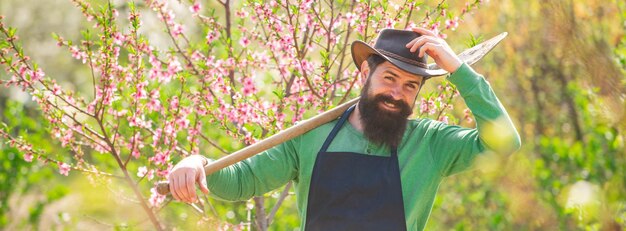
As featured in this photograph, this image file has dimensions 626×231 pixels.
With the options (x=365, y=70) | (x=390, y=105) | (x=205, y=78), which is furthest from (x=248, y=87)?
(x=390, y=105)

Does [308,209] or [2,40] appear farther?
[2,40]

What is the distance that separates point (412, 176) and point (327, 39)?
1.59 meters

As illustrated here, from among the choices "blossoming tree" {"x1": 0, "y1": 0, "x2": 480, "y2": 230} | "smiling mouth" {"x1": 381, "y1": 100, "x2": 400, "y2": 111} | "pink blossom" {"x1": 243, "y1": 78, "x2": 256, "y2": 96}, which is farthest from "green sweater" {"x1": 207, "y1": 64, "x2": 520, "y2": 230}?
"pink blossom" {"x1": 243, "y1": 78, "x2": 256, "y2": 96}

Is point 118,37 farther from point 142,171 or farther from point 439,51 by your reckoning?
point 439,51

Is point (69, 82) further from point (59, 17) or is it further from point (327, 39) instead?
point (327, 39)

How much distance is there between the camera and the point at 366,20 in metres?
4.36

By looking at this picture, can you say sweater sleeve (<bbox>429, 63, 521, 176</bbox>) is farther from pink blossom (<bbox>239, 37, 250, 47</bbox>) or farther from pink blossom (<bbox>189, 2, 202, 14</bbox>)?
pink blossom (<bbox>189, 2, 202, 14</bbox>)

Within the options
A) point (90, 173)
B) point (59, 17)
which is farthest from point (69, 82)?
point (90, 173)

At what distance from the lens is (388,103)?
10.5ft

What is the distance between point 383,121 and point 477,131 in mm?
323

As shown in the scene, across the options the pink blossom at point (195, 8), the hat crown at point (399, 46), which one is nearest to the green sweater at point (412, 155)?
the hat crown at point (399, 46)

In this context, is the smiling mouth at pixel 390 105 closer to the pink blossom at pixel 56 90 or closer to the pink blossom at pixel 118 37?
the pink blossom at pixel 118 37

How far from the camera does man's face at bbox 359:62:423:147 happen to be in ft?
10.3

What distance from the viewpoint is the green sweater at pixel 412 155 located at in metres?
2.98
